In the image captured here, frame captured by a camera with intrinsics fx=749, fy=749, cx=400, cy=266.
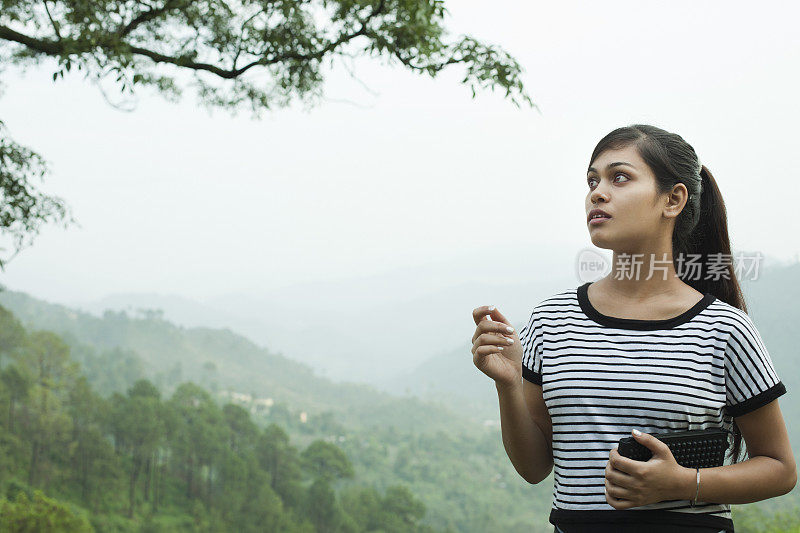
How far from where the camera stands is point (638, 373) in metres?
0.90

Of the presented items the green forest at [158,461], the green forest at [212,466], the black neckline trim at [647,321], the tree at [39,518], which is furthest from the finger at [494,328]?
the green forest at [158,461]

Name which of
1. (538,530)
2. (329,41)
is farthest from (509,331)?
(538,530)

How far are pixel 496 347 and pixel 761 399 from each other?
1.04 feet

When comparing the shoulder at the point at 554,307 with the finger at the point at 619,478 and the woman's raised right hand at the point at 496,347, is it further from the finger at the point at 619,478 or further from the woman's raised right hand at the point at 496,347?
the finger at the point at 619,478

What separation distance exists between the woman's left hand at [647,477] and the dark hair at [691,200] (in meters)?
0.16

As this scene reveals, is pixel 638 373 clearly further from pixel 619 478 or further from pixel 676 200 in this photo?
pixel 676 200

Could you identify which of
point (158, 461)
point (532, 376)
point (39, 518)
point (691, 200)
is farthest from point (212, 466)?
point (691, 200)

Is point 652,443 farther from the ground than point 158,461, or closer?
farther from the ground

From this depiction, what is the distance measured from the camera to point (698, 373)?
2.91 ft

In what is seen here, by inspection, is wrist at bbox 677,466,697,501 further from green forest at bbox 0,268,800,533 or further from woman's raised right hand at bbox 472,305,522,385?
green forest at bbox 0,268,800,533

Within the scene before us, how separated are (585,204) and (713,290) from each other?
248 mm

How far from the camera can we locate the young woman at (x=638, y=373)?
2.89 ft

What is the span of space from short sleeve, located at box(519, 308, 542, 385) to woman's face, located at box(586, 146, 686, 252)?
0.14 meters

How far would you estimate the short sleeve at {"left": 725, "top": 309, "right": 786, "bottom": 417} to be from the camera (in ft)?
2.90
